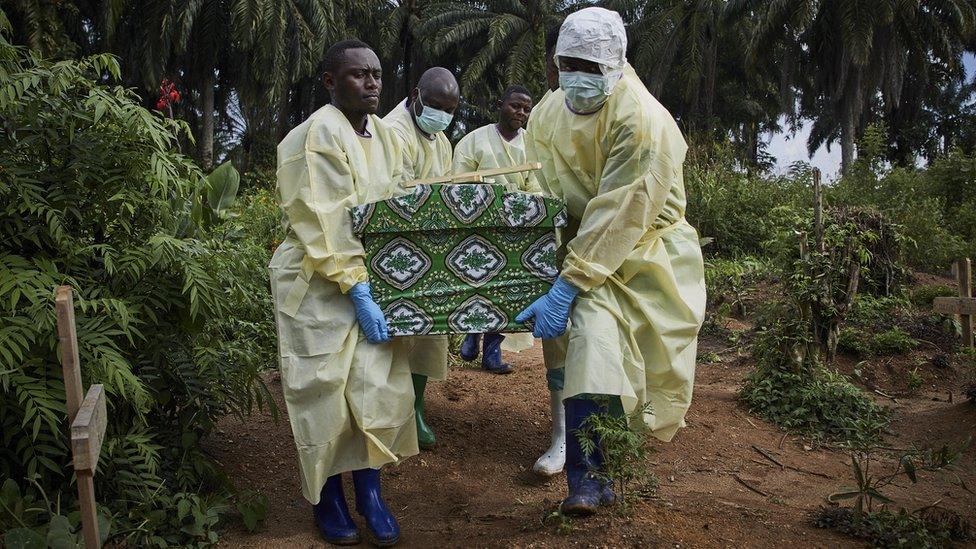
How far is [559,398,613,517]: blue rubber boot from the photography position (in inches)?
131

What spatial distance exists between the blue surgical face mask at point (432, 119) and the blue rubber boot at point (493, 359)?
1.97 m

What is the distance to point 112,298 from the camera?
3.42 m

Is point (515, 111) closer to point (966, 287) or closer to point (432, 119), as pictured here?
point (432, 119)

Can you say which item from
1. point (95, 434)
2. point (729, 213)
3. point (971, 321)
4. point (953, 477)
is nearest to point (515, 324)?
point (95, 434)

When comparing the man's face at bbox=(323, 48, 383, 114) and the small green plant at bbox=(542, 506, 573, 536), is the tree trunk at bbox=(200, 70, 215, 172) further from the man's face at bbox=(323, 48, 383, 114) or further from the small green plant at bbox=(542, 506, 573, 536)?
the small green plant at bbox=(542, 506, 573, 536)

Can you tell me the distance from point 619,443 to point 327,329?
50.3 inches

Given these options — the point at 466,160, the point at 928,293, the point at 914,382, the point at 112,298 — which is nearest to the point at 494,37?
the point at 928,293

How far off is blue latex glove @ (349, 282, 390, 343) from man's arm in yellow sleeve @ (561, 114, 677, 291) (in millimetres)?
782

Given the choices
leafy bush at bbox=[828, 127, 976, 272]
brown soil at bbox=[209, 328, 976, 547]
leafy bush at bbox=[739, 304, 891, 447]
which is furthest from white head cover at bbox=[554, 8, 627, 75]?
leafy bush at bbox=[828, 127, 976, 272]

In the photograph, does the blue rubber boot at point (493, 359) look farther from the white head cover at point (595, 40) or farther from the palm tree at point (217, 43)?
the palm tree at point (217, 43)

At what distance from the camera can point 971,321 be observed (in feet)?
22.6

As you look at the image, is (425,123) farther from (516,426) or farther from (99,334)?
(99,334)

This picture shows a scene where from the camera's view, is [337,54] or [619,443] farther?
[337,54]

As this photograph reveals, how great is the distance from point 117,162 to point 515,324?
1.87 metres
